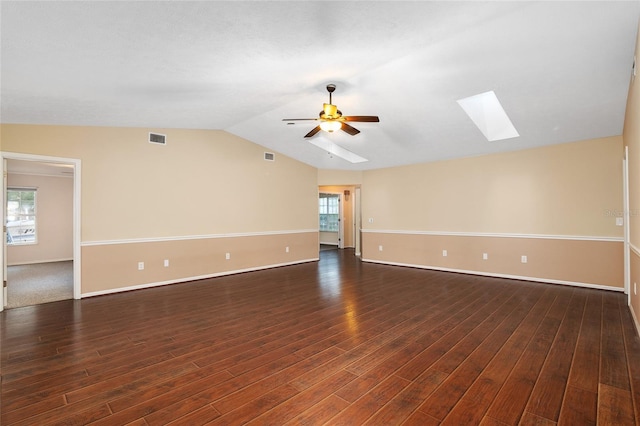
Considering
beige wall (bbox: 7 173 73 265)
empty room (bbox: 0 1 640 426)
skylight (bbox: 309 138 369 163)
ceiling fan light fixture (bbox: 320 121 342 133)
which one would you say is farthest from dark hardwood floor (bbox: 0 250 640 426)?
beige wall (bbox: 7 173 73 265)

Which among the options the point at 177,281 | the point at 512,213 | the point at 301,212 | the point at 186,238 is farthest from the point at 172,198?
the point at 512,213

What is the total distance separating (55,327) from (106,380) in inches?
69.2

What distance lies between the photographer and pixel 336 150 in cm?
710

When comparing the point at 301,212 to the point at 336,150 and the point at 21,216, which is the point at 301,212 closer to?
the point at 336,150


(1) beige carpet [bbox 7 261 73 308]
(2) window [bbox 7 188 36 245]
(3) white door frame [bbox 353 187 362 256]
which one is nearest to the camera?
(1) beige carpet [bbox 7 261 73 308]

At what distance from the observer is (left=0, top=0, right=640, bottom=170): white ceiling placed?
227 cm

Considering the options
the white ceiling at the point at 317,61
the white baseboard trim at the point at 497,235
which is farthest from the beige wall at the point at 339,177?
the white ceiling at the point at 317,61

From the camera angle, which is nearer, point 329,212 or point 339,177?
point 339,177

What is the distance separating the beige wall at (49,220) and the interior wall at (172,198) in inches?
191

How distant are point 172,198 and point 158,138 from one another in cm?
107

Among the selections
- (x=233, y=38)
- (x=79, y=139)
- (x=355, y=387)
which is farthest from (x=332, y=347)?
(x=79, y=139)

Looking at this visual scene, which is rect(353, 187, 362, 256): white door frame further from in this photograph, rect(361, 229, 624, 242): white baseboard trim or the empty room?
the empty room

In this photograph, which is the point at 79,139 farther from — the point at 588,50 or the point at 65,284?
the point at 588,50

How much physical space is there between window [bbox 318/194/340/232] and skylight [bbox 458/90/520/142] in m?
7.02
